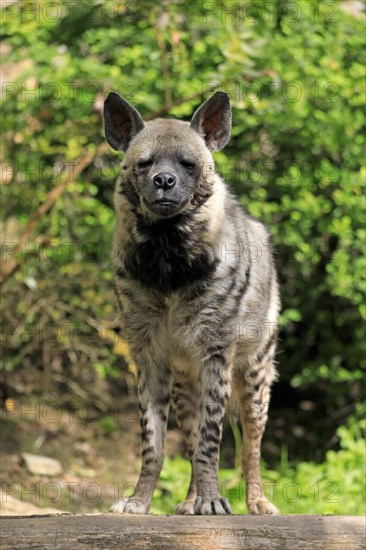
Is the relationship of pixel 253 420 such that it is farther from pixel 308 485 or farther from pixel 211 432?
pixel 308 485

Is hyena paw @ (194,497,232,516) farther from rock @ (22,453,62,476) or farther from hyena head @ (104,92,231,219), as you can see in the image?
rock @ (22,453,62,476)

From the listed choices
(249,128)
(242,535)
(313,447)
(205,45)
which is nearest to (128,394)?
(313,447)

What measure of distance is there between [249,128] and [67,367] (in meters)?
2.67

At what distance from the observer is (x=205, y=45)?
8.21 meters

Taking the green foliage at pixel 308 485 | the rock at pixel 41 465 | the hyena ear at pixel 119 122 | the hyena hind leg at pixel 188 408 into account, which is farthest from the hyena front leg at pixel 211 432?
the rock at pixel 41 465

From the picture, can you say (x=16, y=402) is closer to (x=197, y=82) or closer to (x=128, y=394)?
(x=128, y=394)

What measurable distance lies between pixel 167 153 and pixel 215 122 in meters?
0.53

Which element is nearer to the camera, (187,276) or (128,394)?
(187,276)

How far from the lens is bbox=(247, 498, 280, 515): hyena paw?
19.0ft

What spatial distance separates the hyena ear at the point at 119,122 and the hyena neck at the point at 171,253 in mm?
508

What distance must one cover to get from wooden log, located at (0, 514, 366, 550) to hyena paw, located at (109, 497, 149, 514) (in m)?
0.35

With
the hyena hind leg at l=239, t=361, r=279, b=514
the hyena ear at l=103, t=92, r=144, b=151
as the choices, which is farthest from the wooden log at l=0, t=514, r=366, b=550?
the hyena ear at l=103, t=92, r=144, b=151

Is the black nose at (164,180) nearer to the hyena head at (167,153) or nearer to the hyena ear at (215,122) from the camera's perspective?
the hyena head at (167,153)

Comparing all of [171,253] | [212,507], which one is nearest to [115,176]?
[171,253]
